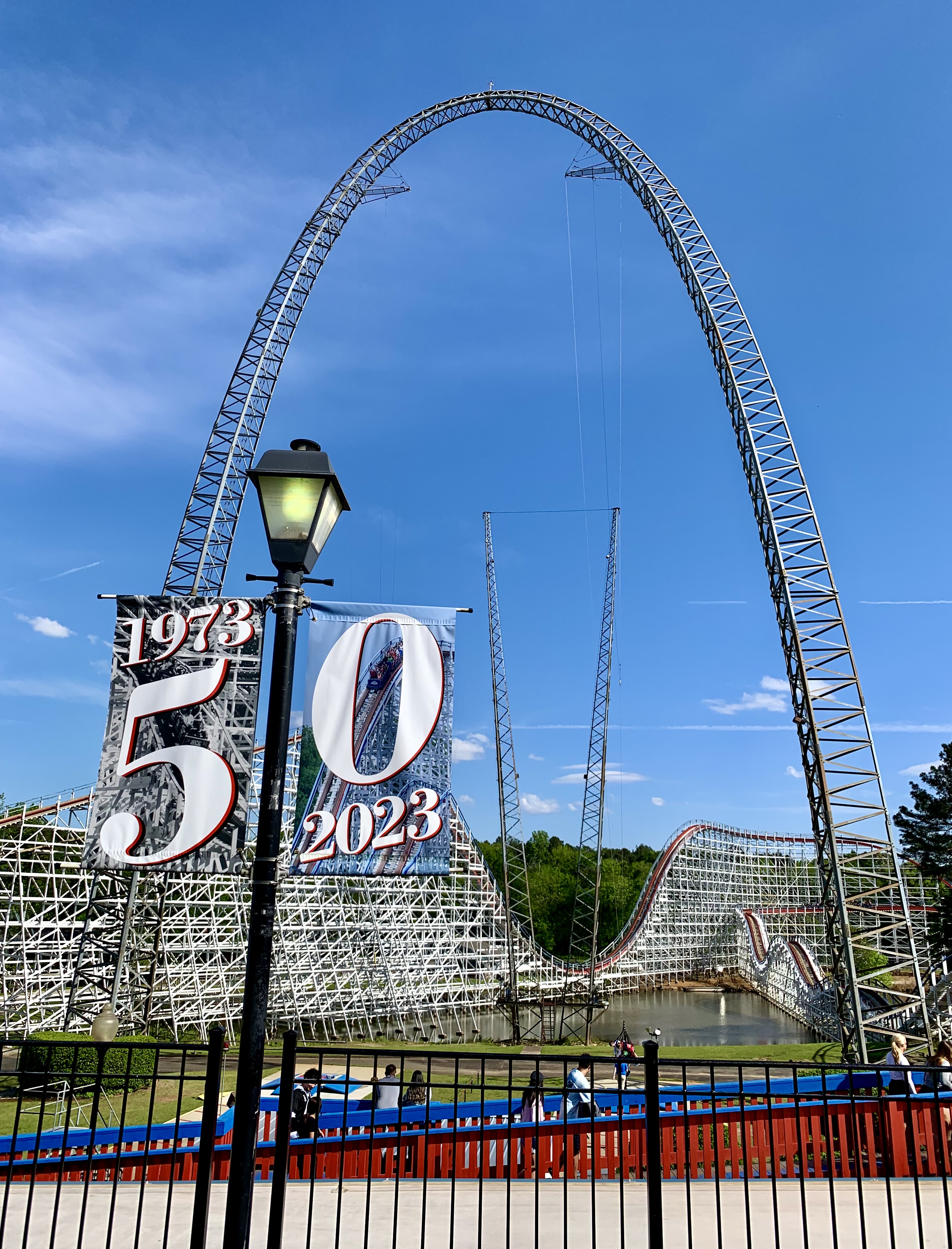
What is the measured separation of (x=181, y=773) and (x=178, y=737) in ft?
1.09

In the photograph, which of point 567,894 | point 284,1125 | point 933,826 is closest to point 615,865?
point 567,894

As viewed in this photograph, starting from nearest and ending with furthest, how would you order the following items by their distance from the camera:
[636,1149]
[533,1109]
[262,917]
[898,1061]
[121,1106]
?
[262,917] < [636,1149] < [898,1061] < [533,1109] < [121,1106]

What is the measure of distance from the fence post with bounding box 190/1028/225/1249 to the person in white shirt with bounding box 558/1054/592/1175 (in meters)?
1.77

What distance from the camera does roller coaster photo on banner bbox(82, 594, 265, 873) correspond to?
5527 mm

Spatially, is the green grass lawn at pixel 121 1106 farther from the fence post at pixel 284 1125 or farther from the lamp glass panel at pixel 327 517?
the lamp glass panel at pixel 327 517

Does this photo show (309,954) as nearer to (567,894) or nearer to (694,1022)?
(694,1022)

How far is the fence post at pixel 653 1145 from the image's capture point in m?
4.00

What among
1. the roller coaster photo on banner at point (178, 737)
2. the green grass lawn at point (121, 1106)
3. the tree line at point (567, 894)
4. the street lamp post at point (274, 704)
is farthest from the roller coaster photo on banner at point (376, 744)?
the tree line at point (567, 894)

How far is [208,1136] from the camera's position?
416 centimetres

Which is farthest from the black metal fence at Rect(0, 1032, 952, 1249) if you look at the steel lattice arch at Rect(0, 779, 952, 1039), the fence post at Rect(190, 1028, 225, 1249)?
the steel lattice arch at Rect(0, 779, 952, 1039)

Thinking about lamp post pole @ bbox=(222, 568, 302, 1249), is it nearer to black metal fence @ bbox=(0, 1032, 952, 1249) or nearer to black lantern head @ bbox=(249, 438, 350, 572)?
black lantern head @ bbox=(249, 438, 350, 572)

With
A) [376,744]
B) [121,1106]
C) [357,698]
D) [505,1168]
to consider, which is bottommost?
[121,1106]

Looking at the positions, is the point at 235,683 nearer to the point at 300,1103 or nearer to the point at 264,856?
the point at 264,856

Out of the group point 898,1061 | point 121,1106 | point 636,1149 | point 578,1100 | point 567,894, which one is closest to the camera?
point 636,1149
